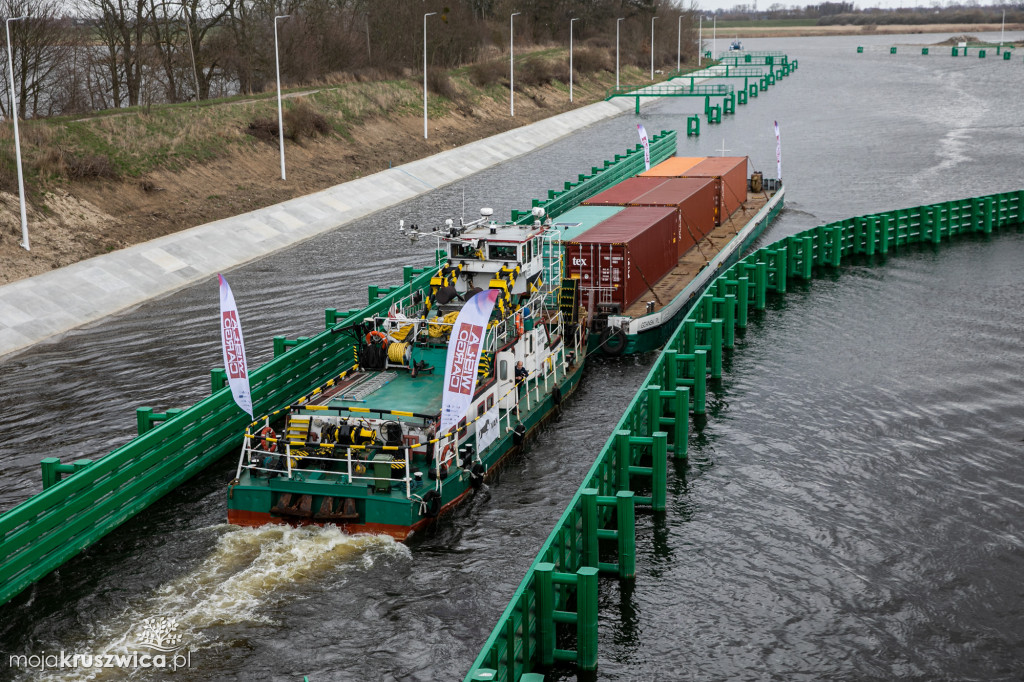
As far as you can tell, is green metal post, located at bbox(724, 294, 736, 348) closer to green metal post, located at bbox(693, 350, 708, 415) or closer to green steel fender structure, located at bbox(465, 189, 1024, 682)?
green steel fender structure, located at bbox(465, 189, 1024, 682)

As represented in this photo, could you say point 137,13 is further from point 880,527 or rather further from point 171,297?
point 880,527

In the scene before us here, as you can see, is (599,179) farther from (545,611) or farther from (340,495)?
(545,611)

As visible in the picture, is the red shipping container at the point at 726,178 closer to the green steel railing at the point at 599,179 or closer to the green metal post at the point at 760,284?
the green steel railing at the point at 599,179

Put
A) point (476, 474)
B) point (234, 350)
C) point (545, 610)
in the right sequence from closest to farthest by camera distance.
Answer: point (545, 610) → point (234, 350) → point (476, 474)

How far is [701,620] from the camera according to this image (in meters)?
25.2

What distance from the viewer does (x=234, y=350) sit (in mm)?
28875

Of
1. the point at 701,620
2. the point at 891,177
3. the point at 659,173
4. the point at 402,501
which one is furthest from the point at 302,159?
the point at 701,620

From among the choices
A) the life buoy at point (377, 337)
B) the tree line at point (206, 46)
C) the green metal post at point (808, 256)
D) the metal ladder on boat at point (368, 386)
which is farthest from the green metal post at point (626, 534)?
the tree line at point (206, 46)

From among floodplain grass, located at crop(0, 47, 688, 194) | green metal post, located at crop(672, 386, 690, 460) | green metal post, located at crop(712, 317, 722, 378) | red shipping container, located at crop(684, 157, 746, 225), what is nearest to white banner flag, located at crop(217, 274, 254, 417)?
green metal post, located at crop(672, 386, 690, 460)

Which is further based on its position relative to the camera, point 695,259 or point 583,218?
point 695,259

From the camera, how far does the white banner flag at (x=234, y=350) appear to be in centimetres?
2864

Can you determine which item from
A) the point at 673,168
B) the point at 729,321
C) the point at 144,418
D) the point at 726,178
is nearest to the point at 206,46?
the point at 673,168

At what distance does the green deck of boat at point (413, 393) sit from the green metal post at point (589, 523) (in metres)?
6.10

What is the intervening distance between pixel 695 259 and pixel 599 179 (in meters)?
21.2
